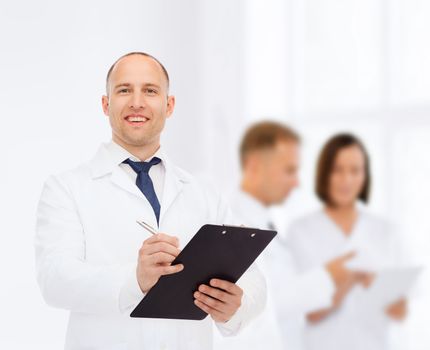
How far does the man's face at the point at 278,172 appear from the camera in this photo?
8.11ft

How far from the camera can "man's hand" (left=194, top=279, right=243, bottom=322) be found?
122 centimetres

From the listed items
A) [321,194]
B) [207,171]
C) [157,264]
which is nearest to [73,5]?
[157,264]

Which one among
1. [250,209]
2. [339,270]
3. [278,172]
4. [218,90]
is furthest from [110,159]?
[218,90]

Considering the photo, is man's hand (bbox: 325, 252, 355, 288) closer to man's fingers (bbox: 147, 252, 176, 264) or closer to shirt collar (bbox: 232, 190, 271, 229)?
shirt collar (bbox: 232, 190, 271, 229)

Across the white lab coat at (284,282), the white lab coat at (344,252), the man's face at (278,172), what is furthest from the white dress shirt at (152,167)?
the white lab coat at (344,252)

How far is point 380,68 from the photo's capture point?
372 centimetres

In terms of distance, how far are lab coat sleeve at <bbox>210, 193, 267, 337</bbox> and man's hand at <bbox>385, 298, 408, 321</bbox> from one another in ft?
5.13

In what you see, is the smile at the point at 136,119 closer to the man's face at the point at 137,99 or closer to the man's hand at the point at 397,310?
the man's face at the point at 137,99

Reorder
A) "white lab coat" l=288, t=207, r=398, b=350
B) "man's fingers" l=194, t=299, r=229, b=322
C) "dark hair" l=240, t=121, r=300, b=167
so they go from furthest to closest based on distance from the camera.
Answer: "white lab coat" l=288, t=207, r=398, b=350, "dark hair" l=240, t=121, r=300, b=167, "man's fingers" l=194, t=299, r=229, b=322

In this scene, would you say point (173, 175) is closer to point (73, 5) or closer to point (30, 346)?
point (30, 346)

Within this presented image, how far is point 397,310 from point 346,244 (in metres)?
0.31

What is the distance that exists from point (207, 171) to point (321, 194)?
3.58 ft

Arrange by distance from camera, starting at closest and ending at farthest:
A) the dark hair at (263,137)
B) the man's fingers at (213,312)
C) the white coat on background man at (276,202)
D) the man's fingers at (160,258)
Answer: the man's fingers at (160,258) < the man's fingers at (213,312) < the white coat on background man at (276,202) < the dark hair at (263,137)

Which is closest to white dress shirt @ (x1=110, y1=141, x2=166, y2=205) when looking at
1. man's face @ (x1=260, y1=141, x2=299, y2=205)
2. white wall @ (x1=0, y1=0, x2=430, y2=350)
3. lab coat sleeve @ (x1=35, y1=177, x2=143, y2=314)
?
lab coat sleeve @ (x1=35, y1=177, x2=143, y2=314)
